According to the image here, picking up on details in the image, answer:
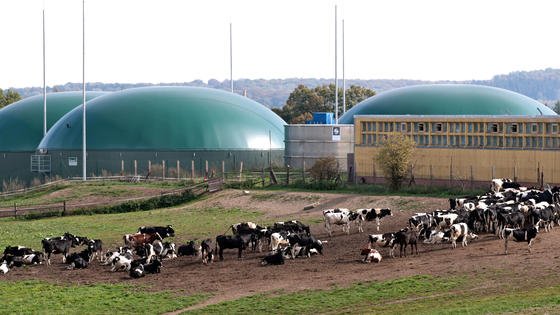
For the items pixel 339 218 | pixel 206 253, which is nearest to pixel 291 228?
pixel 339 218

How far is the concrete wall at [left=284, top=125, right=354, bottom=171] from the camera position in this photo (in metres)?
87.8

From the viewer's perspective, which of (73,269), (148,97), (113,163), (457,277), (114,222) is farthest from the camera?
(148,97)

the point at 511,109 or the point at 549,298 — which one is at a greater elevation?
the point at 511,109

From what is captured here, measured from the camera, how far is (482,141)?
66.8 m

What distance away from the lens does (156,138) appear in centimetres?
9288

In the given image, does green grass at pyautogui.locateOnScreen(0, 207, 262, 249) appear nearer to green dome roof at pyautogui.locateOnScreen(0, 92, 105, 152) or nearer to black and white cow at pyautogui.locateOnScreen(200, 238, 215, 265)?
black and white cow at pyautogui.locateOnScreen(200, 238, 215, 265)

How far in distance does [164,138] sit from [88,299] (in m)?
57.6

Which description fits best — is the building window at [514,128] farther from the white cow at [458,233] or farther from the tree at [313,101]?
the tree at [313,101]

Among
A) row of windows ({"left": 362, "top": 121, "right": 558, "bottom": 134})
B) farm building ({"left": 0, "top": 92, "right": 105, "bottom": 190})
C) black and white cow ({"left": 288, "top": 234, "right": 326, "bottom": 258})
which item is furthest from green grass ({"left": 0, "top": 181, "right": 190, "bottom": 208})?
black and white cow ({"left": 288, "top": 234, "right": 326, "bottom": 258})

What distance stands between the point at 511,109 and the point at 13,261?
61.7 metres

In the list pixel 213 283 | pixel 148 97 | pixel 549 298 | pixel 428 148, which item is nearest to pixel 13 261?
pixel 213 283

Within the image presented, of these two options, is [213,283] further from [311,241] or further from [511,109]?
[511,109]

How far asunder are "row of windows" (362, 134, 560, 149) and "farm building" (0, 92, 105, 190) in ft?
132

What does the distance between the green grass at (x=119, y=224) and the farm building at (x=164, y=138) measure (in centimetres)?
2196
